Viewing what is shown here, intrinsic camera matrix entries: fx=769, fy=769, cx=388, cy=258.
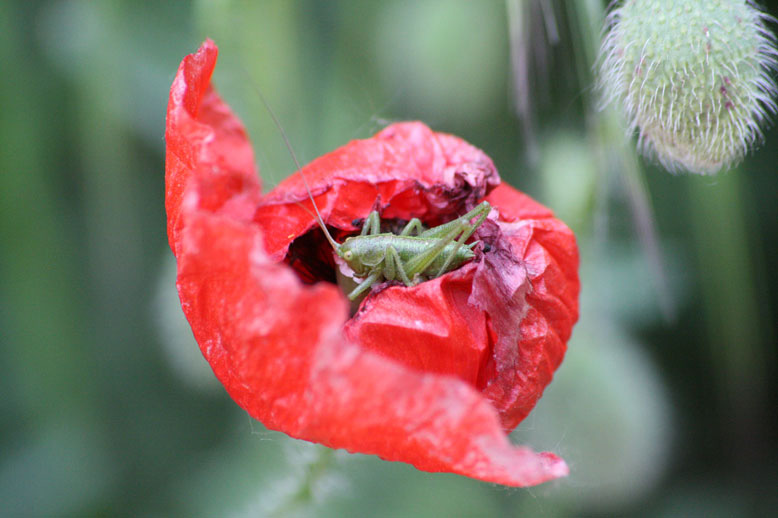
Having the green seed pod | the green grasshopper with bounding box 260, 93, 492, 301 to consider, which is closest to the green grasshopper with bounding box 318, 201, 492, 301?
the green grasshopper with bounding box 260, 93, 492, 301

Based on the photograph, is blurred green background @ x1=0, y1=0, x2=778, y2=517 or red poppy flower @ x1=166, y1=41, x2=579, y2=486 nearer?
red poppy flower @ x1=166, y1=41, x2=579, y2=486

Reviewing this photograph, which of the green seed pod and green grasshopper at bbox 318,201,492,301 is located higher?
the green seed pod

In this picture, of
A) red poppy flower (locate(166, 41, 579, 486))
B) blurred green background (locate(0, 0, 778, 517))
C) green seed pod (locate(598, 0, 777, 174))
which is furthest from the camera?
blurred green background (locate(0, 0, 778, 517))

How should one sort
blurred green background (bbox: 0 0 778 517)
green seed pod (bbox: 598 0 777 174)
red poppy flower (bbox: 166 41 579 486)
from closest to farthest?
red poppy flower (bbox: 166 41 579 486), green seed pod (bbox: 598 0 777 174), blurred green background (bbox: 0 0 778 517)

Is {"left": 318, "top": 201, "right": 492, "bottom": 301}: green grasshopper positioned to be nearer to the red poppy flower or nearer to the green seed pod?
the red poppy flower

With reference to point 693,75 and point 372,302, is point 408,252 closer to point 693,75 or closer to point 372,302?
point 372,302

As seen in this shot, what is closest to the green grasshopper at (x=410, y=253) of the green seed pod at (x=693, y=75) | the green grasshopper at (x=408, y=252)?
the green grasshopper at (x=408, y=252)

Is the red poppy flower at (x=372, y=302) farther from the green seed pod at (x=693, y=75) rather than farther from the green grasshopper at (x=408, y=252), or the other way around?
the green seed pod at (x=693, y=75)

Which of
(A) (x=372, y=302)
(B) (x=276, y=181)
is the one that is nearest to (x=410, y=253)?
(A) (x=372, y=302)
